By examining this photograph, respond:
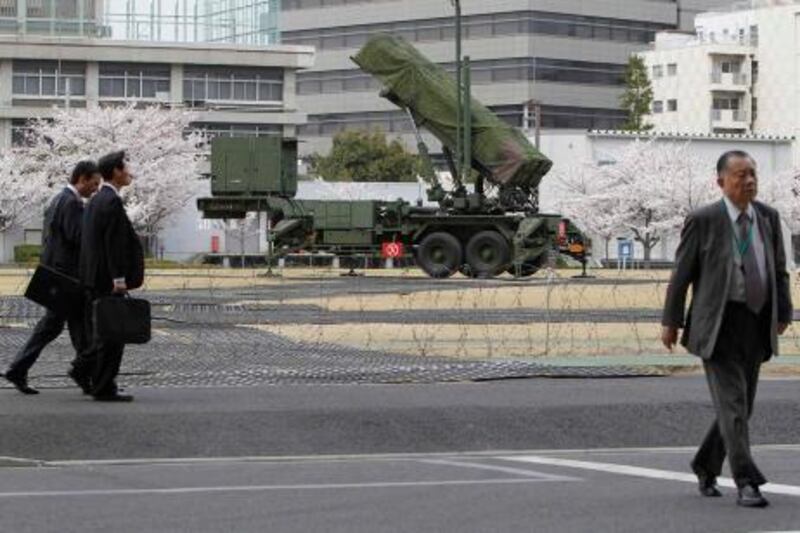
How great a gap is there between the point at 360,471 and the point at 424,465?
528mm

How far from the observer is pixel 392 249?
4328cm

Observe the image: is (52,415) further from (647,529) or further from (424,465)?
(647,529)

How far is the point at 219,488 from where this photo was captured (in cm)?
972

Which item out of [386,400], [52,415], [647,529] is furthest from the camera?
[386,400]

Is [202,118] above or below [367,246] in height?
above

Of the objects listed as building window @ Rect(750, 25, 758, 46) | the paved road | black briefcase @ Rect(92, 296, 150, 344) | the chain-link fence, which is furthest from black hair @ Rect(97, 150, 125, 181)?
building window @ Rect(750, 25, 758, 46)

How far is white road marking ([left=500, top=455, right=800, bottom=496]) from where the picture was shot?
379 inches

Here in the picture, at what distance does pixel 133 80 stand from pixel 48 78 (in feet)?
14.7

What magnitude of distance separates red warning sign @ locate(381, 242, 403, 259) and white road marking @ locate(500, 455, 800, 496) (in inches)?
1242

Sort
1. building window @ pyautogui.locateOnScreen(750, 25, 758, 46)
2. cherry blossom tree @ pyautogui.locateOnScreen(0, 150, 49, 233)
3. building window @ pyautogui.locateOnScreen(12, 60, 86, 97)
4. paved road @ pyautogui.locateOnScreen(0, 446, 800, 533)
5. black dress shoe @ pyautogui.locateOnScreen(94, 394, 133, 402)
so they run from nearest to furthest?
1. paved road @ pyautogui.locateOnScreen(0, 446, 800, 533)
2. black dress shoe @ pyautogui.locateOnScreen(94, 394, 133, 402)
3. cherry blossom tree @ pyautogui.locateOnScreen(0, 150, 49, 233)
4. building window @ pyautogui.locateOnScreen(12, 60, 86, 97)
5. building window @ pyautogui.locateOnScreen(750, 25, 758, 46)

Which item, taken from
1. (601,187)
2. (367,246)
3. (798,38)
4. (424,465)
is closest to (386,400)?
(424,465)

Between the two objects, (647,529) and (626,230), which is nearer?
(647,529)

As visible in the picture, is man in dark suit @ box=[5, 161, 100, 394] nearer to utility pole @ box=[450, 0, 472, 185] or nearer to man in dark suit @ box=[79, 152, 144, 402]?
man in dark suit @ box=[79, 152, 144, 402]

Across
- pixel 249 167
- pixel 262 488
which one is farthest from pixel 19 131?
pixel 262 488
